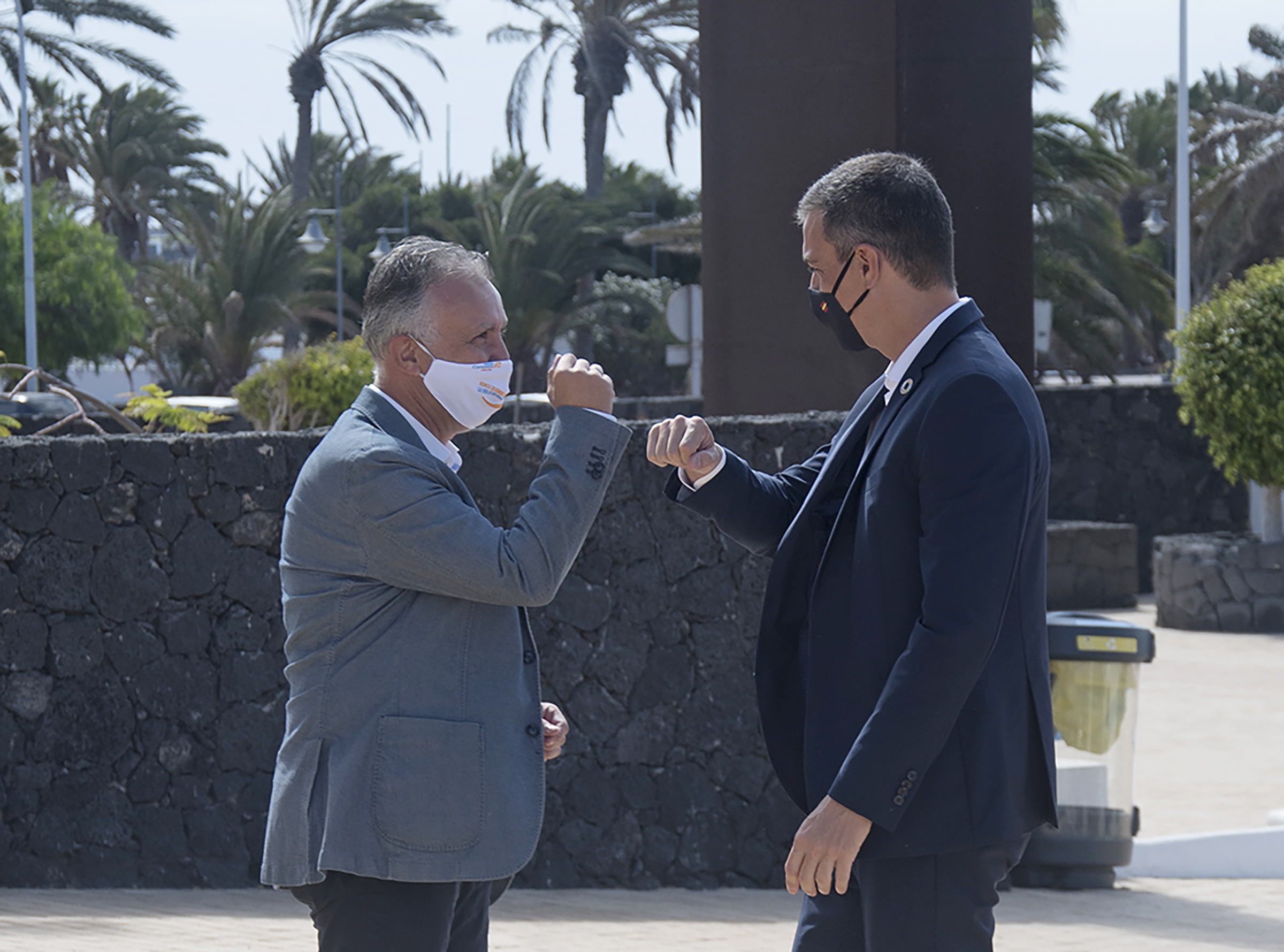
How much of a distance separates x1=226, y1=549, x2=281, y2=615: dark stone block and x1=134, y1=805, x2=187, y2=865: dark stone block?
34.1 inches

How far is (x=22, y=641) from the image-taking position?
243 inches

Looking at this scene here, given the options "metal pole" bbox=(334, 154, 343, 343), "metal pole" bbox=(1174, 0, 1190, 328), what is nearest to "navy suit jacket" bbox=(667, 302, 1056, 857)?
"metal pole" bbox=(1174, 0, 1190, 328)

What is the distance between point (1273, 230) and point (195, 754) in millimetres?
29858

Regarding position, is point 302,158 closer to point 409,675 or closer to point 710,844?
point 710,844

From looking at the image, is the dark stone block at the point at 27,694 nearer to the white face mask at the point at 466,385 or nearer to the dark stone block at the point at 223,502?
the dark stone block at the point at 223,502

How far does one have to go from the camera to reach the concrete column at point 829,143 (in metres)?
7.57

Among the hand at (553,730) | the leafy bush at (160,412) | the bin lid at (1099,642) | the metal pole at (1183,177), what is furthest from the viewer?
the metal pole at (1183,177)

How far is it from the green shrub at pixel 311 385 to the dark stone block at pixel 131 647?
741 cm

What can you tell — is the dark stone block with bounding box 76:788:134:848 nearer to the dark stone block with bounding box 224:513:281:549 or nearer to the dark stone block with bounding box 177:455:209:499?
the dark stone block with bounding box 224:513:281:549

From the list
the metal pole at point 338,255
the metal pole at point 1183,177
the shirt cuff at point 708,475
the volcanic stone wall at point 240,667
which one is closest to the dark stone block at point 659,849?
the volcanic stone wall at point 240,667

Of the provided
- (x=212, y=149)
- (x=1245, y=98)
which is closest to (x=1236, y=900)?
(x=212, y=149)

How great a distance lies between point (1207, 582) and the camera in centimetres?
1473

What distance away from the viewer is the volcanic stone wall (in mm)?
6188

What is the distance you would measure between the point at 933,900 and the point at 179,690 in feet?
14.3
